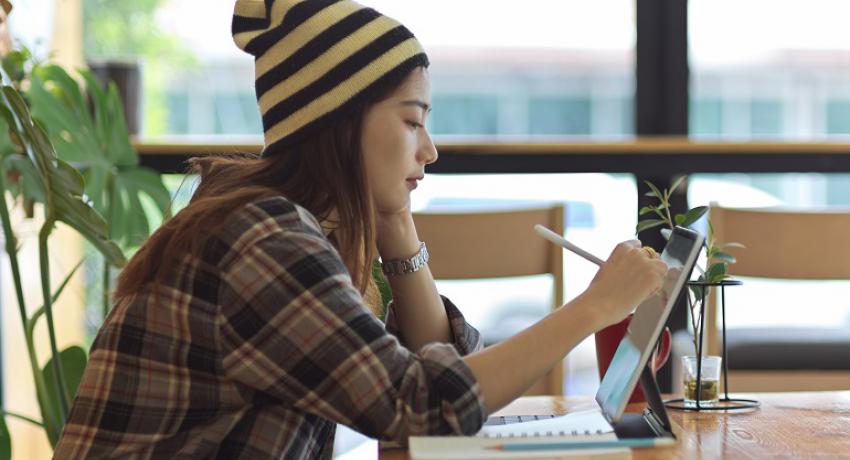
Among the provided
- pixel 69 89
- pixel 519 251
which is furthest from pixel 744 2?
pixel 69 89

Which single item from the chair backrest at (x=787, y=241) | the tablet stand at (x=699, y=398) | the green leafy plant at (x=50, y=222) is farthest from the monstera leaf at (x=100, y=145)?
the tablet stand at (x=699, y=398)

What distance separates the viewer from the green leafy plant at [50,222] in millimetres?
1747

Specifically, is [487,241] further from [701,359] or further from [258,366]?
[258,366]

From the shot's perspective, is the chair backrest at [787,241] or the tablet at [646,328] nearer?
the tablet at [646,328]

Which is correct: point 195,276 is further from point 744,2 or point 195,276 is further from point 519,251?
point 744,2

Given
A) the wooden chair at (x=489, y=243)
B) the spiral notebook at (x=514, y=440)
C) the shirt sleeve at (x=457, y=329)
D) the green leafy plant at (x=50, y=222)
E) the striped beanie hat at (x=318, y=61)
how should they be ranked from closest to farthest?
the spiral notebook at (x=514, y=440)
the striped beanie hat at (x=318, y=61)
the shirt sleeve at (x=457, y=329)
the green leafy plant at (x=50, y=222)
the wooden chair at (x=489, y=243)

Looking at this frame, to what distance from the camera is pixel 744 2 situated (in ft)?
10.5

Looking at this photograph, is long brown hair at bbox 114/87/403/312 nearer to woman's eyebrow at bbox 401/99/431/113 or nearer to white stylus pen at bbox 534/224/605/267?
woman's eyebrow at bbox 401/99/431/113

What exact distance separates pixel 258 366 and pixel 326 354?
0.07m

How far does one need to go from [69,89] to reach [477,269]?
92 centimetres

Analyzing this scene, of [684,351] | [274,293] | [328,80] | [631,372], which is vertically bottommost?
[684,351]

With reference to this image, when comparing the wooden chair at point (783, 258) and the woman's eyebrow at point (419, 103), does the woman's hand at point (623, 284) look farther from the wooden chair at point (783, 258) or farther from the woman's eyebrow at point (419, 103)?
the wooden chair at point (783, 258)

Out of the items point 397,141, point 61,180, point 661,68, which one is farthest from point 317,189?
point 661,68

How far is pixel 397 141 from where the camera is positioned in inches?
48.6
